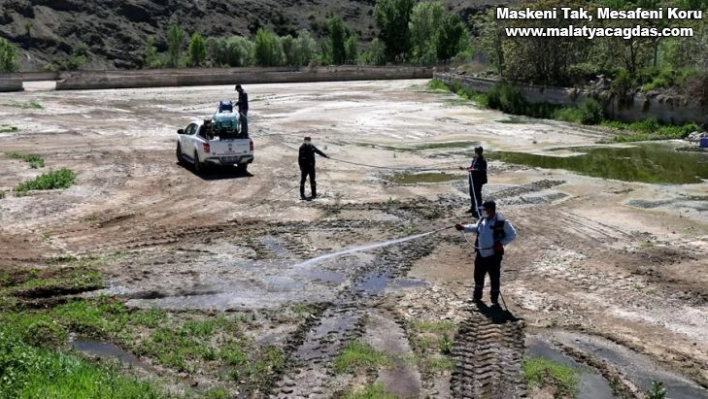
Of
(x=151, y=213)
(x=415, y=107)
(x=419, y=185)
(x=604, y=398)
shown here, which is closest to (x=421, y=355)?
(x=604, y=398)

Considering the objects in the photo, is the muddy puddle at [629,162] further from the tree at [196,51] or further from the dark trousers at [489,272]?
the tree at [196,51]

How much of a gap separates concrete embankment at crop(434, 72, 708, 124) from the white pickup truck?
1914 cm

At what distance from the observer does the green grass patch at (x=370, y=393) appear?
8523mm

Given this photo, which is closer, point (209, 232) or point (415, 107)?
point (209, 232)

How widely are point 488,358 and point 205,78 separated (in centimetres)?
6078

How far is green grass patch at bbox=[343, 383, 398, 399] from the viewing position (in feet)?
28.0

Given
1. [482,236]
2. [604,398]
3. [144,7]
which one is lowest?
[604,398]

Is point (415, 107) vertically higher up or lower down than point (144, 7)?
lower down

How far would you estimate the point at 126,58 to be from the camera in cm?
12225

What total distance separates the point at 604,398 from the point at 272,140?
2298 cm

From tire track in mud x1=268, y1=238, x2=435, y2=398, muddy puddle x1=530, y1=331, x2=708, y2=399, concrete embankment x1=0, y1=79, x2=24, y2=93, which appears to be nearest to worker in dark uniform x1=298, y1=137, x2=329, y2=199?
tire track in mud x1=268, y1=238, x2=435, y2=398

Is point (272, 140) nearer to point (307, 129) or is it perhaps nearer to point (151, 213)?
point (307, 129)

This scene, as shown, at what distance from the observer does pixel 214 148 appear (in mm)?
21969

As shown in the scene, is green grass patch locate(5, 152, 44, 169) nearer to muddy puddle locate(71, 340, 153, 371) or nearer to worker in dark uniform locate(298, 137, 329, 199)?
worker in dark uniform locate(298, 137, 329, 199)
